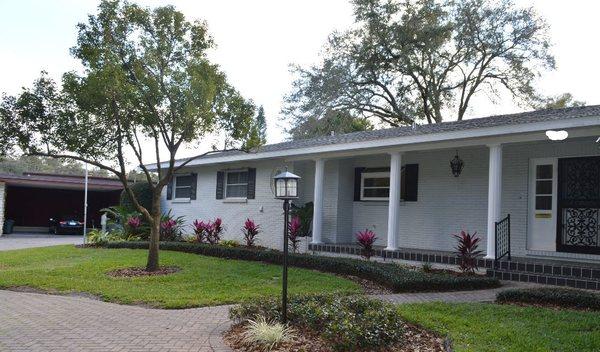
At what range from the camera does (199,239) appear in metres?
17.8

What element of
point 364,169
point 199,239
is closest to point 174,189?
point 199,239

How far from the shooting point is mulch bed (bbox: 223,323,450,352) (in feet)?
18.1

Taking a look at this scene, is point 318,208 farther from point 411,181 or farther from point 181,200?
point 181,200

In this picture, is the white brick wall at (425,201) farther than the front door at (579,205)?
Yes

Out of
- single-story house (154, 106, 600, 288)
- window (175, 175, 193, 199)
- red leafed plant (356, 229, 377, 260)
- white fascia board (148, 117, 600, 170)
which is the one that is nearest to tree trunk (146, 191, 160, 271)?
red leafed plant (356, 229, 377, 260)

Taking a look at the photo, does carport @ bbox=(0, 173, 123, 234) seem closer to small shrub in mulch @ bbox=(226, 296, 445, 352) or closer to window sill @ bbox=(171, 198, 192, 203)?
window sill @ bbox=(171, 198, 192, 203)

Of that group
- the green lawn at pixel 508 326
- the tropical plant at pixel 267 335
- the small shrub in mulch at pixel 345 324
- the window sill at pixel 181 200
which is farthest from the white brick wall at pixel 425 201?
the tropical plant at pixel 267 335

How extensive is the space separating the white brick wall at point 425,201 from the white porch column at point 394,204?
1314 mm

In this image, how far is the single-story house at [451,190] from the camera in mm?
10727

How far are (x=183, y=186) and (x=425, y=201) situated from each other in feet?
35.1

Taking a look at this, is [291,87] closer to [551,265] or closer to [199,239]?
[199,239]

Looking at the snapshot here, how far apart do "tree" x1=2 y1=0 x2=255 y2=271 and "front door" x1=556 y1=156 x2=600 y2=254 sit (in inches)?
277

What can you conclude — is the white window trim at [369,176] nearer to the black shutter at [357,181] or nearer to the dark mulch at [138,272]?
the black shutter at [357,181]

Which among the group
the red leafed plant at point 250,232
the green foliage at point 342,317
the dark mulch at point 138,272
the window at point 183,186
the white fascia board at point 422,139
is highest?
the white fascia board at point 422,139
